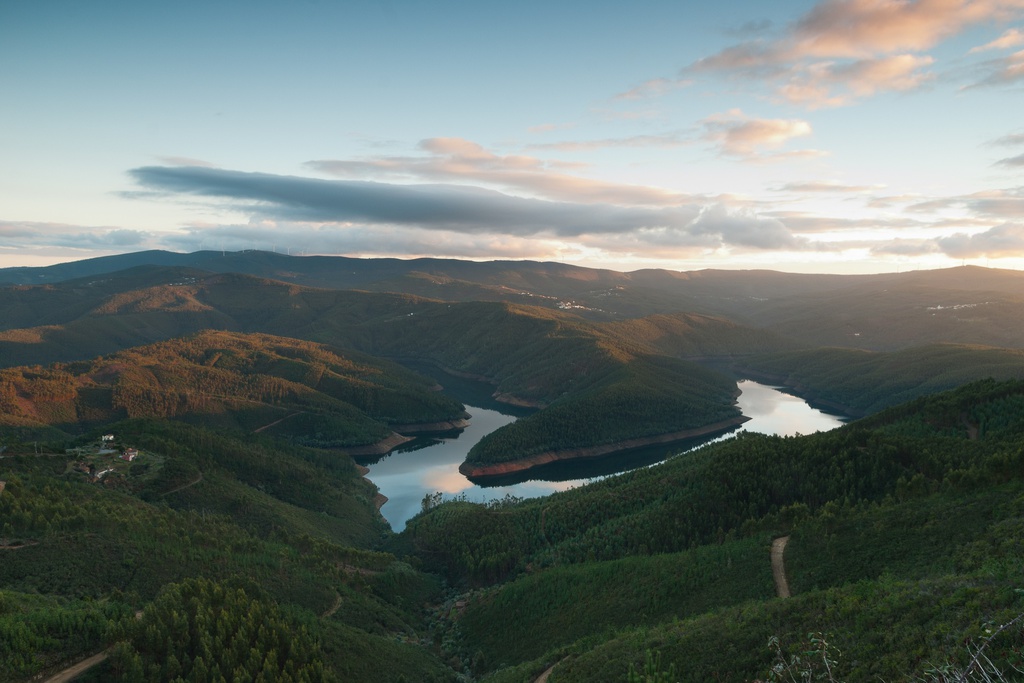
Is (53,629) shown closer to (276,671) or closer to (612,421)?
(276,671)

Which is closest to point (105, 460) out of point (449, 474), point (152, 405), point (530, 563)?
point (530, 563)

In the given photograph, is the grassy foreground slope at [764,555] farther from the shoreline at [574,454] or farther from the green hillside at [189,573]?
the shoreline at [574,454]

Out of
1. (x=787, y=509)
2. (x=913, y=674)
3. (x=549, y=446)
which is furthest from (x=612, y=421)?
(x=913, y=674)

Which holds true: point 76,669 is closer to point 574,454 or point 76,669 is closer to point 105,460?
point 105,460

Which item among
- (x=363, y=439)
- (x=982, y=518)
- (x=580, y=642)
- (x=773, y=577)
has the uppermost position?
(x=982, y=518)

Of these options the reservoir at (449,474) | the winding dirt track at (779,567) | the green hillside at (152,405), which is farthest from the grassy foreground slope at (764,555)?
the green hillside at (152,405)
